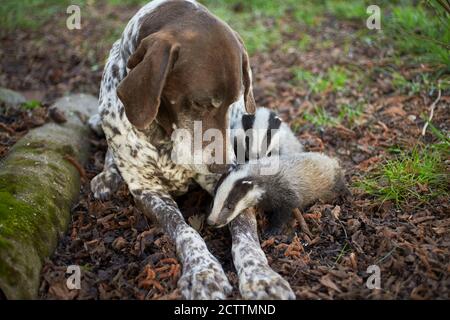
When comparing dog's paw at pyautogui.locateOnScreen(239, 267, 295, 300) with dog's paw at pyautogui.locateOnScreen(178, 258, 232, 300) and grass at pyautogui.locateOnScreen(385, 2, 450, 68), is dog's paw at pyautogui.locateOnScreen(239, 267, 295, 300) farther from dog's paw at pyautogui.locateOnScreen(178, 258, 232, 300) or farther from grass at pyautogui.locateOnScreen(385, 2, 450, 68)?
grass at pyautogui.locateOnScreen(385, 2, 450, 68)

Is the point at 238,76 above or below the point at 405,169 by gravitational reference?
above

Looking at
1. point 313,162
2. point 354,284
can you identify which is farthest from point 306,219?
point 354,284

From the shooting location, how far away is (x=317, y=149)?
217 inches

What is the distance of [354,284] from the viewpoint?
11.6 ft

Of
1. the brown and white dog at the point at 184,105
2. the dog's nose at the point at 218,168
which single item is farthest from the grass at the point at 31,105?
the dog's nose at the point at 218,168

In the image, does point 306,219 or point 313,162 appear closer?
point 306,219

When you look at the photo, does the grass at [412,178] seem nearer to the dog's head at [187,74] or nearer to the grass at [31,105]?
the dog's head at [187,74]

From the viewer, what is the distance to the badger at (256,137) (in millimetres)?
4926

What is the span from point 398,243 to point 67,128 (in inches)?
128

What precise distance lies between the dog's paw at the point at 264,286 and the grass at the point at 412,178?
135 cm

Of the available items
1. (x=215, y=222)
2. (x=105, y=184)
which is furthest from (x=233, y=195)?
(x=105, y=184)

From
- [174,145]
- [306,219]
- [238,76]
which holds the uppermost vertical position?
[238,76]
